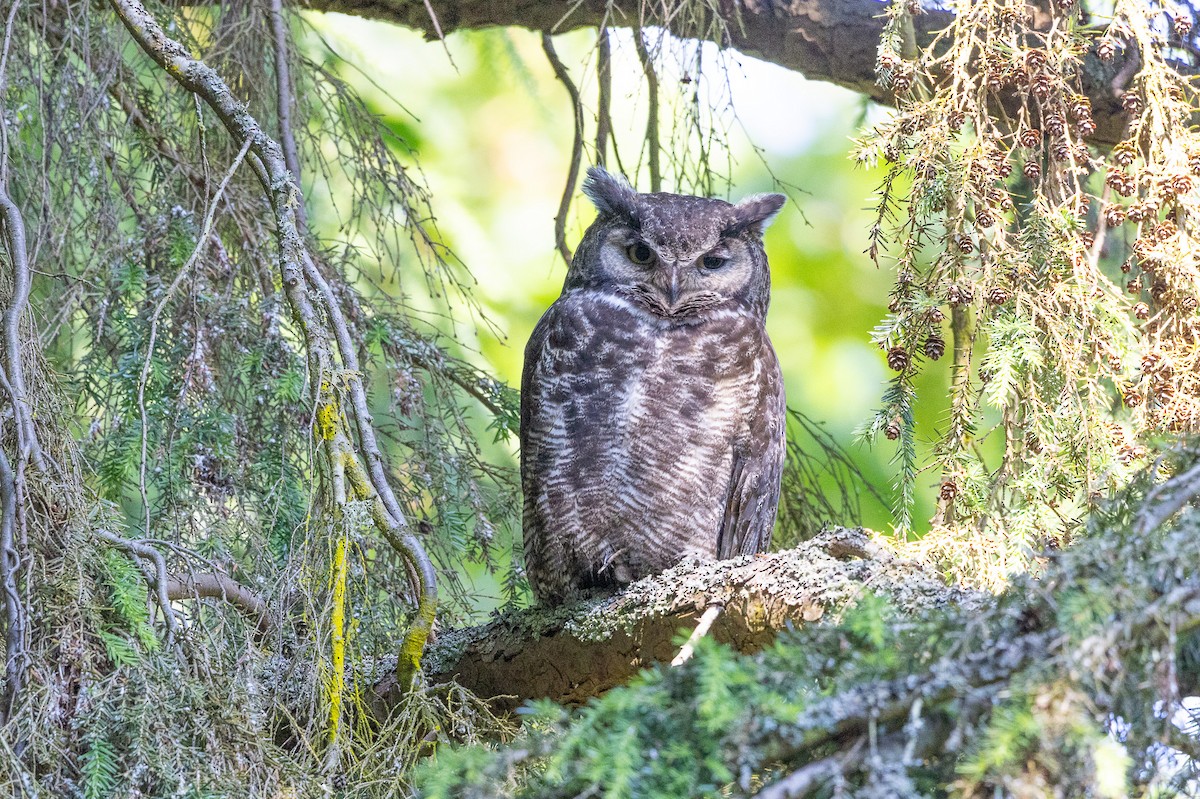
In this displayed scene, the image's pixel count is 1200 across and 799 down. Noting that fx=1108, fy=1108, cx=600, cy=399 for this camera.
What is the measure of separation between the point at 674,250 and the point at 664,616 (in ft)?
4.01

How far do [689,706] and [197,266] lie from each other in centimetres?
192

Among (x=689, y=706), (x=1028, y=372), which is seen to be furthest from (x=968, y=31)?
(x=689, y=706)

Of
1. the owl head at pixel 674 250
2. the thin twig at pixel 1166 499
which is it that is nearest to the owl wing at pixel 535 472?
the owl head at pixel 674 250

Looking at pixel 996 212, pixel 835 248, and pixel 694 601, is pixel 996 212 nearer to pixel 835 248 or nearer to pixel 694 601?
pixel 694 601

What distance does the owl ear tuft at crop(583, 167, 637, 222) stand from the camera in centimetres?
313

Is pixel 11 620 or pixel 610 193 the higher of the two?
pixel 610 193

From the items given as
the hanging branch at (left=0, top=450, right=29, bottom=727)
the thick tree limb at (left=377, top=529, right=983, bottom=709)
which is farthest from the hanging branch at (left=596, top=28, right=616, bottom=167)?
the hanging branch at (left=0, top=450, right=29, bottom=727)

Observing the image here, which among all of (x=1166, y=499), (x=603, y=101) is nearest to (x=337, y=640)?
(x=1166, y=499)

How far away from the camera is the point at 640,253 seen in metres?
3.13

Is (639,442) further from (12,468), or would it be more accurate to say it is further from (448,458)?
(12,468)

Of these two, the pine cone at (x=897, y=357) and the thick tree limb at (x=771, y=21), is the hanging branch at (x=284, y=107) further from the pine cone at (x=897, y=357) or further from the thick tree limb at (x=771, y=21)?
the pine cone at (x=897, y=357)

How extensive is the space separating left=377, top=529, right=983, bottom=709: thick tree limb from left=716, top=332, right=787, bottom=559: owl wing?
0.73 meters

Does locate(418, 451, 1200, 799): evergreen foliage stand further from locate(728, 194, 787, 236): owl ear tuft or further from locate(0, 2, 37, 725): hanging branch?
locate(728, 194, 787, 236): owl ear tuft

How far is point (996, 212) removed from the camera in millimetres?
2223
